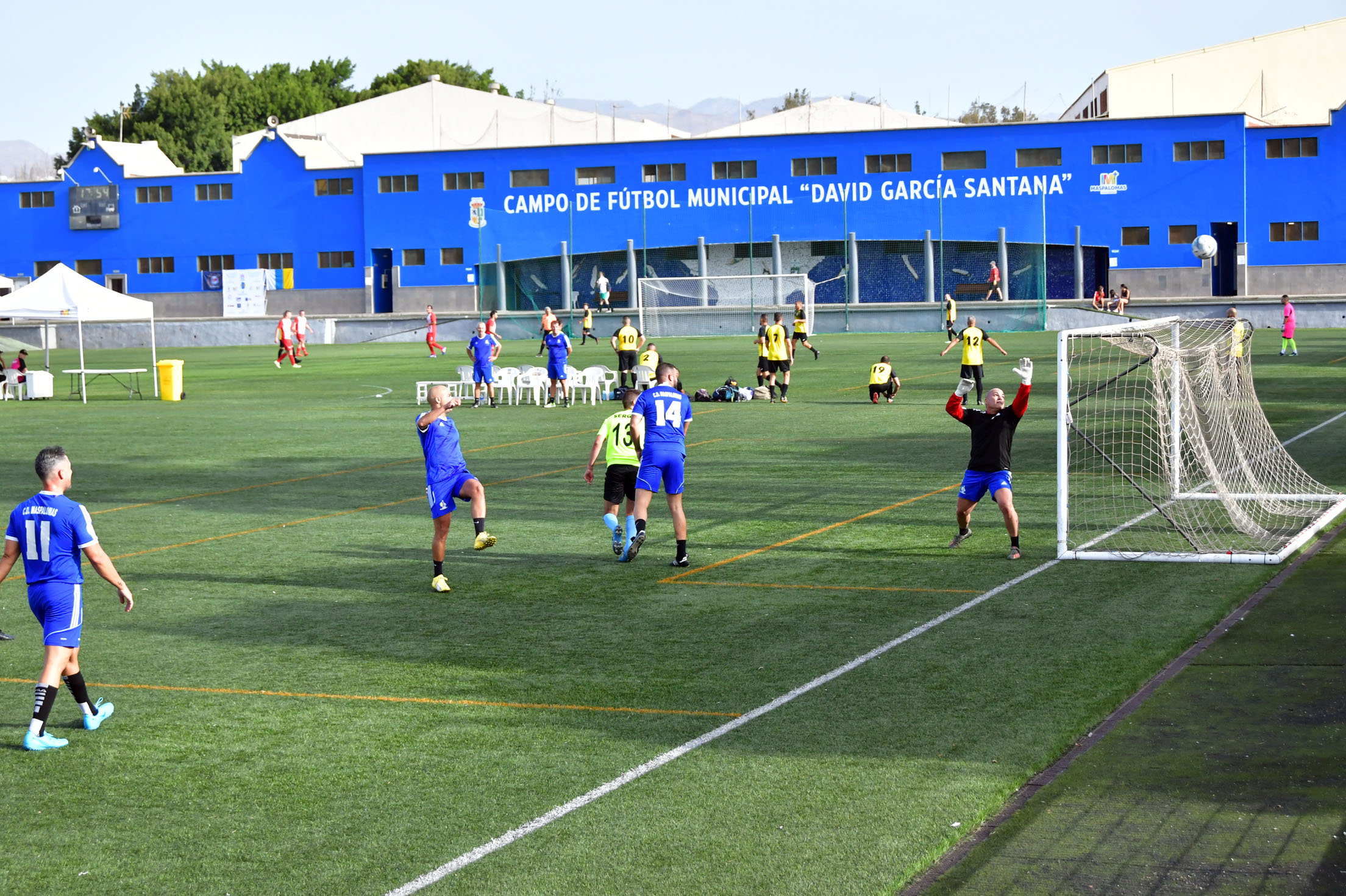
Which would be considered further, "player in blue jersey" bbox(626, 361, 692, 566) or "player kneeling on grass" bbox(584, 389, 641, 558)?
"player kneeling on grass" bbox(584, 389, 641, 558)

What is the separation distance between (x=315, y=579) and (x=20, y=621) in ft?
7.93

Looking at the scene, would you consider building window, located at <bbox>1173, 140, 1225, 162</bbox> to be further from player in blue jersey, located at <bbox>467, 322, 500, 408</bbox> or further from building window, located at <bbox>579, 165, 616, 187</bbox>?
player in blue jersey, located at <bbox>467, 322, 500, 408</bbox>

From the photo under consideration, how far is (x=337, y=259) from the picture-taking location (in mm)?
70625

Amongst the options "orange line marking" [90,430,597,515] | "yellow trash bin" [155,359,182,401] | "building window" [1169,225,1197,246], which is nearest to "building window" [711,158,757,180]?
"building window" [1169,225,1197,246]

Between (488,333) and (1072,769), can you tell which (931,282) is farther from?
(1072,769)

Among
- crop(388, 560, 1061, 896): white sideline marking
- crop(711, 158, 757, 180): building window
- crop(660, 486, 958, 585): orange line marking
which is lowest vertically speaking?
crop(388, 560, 1061, 896): white sideline marking

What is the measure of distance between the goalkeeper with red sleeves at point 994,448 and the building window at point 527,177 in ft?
186

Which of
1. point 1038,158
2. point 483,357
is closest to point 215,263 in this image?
point 1038,158

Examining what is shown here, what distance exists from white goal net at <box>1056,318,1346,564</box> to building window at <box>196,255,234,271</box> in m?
59.1

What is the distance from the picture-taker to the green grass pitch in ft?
20.9

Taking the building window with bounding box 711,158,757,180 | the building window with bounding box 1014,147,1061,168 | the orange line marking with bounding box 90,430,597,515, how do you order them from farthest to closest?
the building window with bounding box 711,158,757,180 → the building window with bounding box 1014,147,1061,168 → the orange line marking with bounding box 90,430,597,515

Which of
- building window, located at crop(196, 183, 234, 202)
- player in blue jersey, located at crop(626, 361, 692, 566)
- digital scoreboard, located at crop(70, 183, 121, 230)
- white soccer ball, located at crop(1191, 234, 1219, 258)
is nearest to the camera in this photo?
player in blue jersey, located at crop(626, 361, 692, 566)

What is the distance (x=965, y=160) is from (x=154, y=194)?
40.8 meters

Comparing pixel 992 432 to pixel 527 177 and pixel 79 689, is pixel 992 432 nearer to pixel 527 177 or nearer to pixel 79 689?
pixel 79 689
